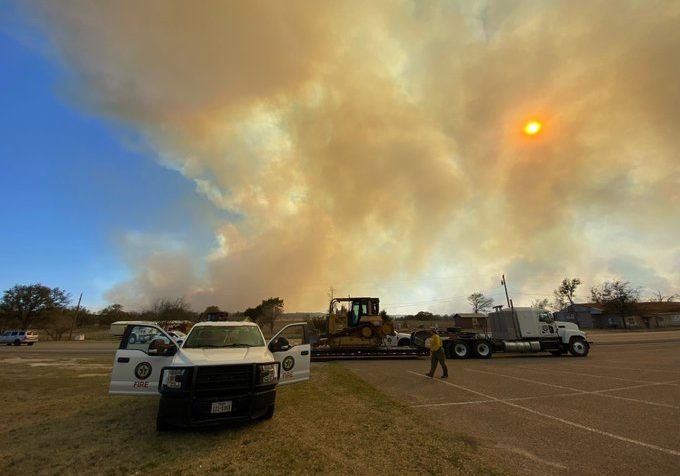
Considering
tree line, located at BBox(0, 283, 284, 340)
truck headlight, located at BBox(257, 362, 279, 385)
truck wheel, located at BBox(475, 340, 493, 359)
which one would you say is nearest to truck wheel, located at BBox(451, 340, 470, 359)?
truck wheel, located at BBox(475, 340, 493, 359)

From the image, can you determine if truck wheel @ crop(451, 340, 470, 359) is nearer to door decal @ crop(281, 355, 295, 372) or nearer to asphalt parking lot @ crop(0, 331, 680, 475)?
asphalt parking lot @ crop(0, 331, 680, 475)

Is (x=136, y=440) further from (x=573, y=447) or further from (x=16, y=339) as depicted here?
(x=16, y=339)

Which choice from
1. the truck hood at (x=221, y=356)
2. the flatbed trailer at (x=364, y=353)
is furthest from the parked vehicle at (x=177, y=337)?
the flatbed trailer at (x=364, y=353)

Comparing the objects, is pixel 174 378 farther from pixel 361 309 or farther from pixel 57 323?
pixel 57 323

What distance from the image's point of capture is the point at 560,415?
7324mm

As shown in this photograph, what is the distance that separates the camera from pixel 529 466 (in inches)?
186

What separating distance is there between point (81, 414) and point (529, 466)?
899cm

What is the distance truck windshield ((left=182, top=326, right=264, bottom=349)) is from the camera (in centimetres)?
739

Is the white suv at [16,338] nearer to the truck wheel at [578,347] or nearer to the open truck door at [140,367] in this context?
the open truck door at [140,367]

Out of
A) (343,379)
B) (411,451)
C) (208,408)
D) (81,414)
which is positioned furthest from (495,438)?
(81,414)

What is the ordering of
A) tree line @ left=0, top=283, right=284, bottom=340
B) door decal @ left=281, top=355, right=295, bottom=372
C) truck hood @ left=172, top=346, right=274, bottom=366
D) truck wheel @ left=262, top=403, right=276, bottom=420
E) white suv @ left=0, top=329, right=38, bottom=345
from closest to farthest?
truck hood @ left=172, top=346, right=274, bottom=366, truck wheel @ left=262, top=403, right=276, bottom=420, door decal @ left=281, top=355, right=295, bottom=372, white suv @ left=0, top=329, right=38, bottom=345, tree line @ left=0, top=283, right=284, bottom=340

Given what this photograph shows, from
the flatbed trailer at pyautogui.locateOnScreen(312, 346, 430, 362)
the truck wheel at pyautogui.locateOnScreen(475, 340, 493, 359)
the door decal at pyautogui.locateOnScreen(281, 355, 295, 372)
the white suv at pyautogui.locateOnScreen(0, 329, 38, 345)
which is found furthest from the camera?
the white suv at pyautogui.locateOnScreen(0, 329, 38, 345)

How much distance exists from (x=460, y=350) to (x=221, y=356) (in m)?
17.4

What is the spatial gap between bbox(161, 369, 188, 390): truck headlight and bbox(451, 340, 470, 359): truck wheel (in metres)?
18.0
